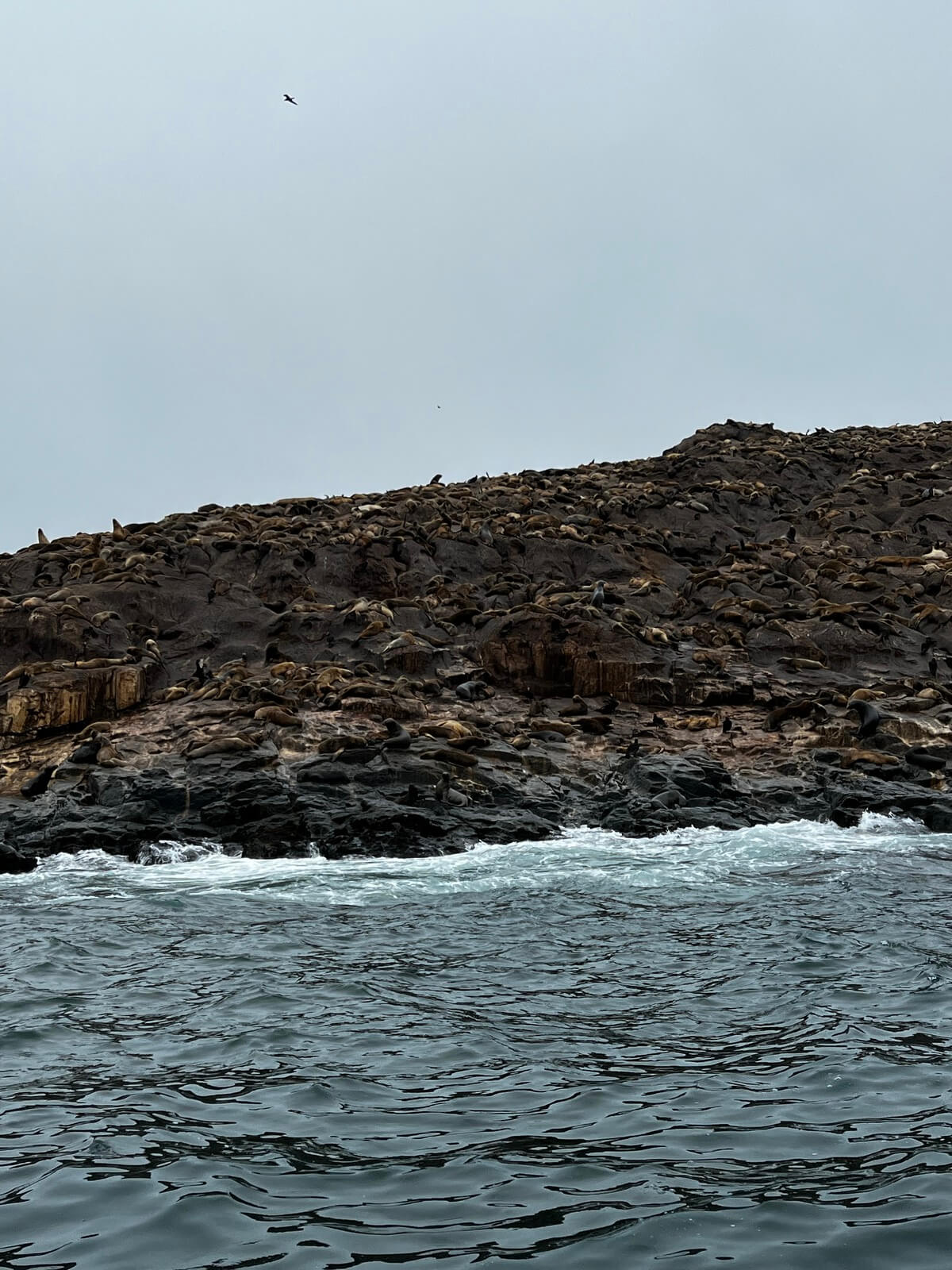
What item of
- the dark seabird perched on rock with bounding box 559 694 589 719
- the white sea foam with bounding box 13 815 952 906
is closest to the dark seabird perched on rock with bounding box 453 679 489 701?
the dark seabird perched on rock with bounding box 559 694 589 719

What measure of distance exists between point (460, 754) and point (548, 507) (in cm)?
2182

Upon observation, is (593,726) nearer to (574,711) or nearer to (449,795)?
(574,711)

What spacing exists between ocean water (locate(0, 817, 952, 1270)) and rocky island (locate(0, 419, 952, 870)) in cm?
410

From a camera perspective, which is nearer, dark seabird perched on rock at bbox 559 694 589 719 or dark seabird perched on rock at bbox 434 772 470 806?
dark seabird perched on rock at bbox 434 772 470 806

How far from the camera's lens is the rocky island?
18.9 metres

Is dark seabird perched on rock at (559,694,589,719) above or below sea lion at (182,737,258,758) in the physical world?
above

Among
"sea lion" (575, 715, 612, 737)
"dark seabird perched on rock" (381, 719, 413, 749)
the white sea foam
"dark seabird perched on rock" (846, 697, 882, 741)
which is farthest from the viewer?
"sea lion" (575, 715, 612, 737)

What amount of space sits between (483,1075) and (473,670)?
695 inches

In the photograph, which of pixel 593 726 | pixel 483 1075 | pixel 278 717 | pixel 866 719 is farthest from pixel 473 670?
pixel 483 1075

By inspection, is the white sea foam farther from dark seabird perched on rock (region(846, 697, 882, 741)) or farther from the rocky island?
dark seabird perched on rock (region(846, 697, 882, 741))

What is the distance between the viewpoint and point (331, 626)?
1120 inches

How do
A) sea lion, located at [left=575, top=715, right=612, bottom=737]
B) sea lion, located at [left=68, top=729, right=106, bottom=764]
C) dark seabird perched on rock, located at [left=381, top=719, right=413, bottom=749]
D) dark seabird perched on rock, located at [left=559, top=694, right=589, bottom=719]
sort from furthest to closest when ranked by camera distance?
dark seabird perched on rock, located at [left=559, top=694, right=589, bottom=719]
sea lion, located at [left=575, top=715, right=612, bottom=737]
sea lion, located at [left=68, top=729, right=106, bottom=764]
dark seabird perched on rock, located at [left=381, top=719, right=413, bottom=749]

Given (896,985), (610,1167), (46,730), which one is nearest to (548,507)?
(46,730)

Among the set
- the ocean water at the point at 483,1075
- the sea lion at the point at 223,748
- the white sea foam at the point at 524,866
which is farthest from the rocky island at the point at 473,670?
the ocean water at the point at 483,1075
